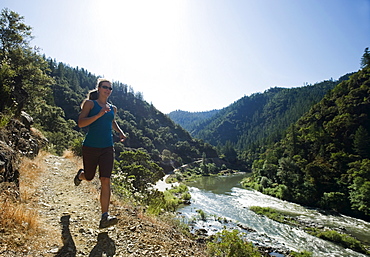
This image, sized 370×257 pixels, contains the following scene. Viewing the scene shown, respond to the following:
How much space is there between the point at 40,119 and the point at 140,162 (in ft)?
51.3

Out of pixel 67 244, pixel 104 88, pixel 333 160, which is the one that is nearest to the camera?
pixel 67 244

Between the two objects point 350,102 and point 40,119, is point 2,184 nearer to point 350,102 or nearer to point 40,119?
point 40,119

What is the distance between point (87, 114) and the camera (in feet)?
10.5

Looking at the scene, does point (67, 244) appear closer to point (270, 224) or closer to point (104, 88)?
point (104, 88)

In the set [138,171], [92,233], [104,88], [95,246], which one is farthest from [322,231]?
[104,88]

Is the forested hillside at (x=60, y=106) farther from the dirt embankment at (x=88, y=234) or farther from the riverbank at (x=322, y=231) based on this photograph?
the riverbank at (x=322, y=231)

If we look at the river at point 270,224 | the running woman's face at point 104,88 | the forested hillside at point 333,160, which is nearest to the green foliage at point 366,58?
the forested hillside at point 333,160

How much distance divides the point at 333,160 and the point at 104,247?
43.9m

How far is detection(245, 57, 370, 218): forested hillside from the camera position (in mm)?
29936

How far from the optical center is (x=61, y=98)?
78688 mm

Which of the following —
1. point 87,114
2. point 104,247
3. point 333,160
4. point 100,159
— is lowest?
point 333,160

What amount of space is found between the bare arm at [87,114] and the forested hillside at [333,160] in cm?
3472

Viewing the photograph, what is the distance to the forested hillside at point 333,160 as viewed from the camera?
98.2 ft

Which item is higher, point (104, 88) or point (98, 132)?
point (104, 88)
